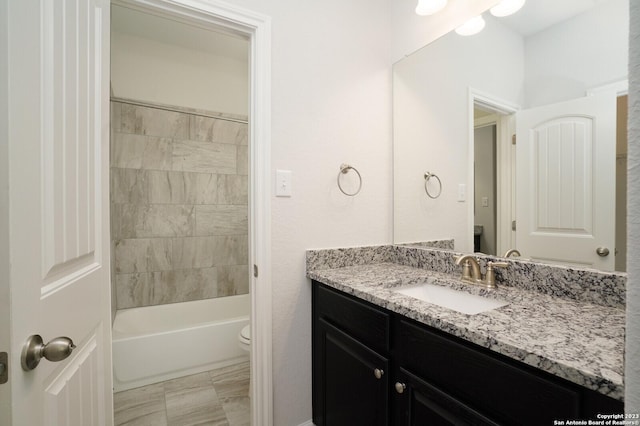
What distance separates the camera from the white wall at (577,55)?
37.4 inches

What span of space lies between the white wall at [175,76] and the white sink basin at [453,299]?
7.30ft

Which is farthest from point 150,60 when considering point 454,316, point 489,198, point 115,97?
point 454,316

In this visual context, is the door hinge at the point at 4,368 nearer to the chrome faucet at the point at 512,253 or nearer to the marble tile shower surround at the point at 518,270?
the marble tile shower surround at the point at 518,270

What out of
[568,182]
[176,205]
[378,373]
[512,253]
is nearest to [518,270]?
[512,253]

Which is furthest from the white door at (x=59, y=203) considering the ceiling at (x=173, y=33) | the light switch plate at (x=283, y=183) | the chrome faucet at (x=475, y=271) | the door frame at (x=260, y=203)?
the ceiling at (x=173, y=33)

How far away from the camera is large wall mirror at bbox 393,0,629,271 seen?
0.98 m

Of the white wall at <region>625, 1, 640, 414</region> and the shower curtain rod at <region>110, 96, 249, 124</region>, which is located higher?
the shower curtain rod at <region>110, 96, 249, 124</region>

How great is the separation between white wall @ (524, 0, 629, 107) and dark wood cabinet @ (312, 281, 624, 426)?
0.96m

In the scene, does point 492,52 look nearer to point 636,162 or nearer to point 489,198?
point 489,198

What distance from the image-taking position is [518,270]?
1.18m

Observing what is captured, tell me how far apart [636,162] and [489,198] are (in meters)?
1.16

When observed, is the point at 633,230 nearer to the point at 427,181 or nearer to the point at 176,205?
the point at 427,181

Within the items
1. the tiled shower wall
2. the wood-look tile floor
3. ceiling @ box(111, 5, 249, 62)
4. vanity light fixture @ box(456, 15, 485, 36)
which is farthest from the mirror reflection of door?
the tiled shower wall

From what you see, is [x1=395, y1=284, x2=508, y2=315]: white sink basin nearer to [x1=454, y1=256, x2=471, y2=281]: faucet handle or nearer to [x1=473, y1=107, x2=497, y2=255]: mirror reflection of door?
[x1=454, y1=256, x2=471, y2=281]: faucet handle
